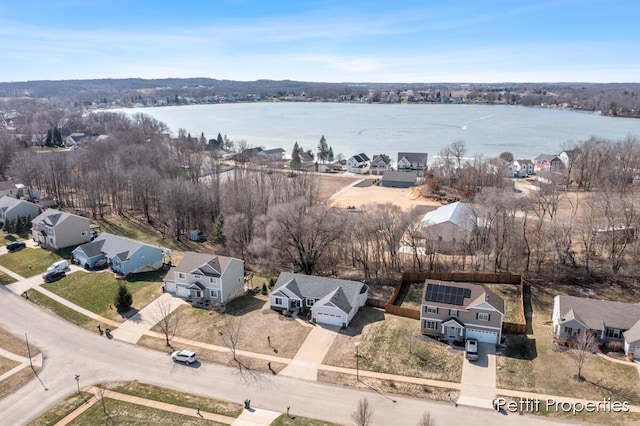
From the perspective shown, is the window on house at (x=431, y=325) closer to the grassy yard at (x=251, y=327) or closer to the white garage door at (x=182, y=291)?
the grassy yard at (x=251, y=327)

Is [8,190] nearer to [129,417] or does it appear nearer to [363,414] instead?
[129,417]

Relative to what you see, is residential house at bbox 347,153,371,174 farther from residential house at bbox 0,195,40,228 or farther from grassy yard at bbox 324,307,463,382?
grassy yard at bbox 324,307,463,382

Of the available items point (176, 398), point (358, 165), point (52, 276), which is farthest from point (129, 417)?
point (358, 165)

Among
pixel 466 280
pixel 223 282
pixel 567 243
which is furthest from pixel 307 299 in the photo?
pixel 567 243

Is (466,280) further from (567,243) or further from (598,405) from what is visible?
(598,405)

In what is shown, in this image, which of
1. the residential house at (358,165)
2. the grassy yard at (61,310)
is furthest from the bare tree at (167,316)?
the residential house at (358,165)
